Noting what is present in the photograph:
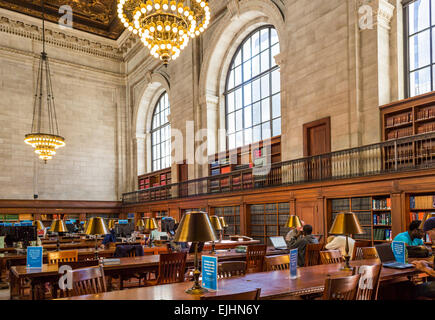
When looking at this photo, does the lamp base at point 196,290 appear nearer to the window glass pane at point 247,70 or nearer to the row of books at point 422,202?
the row of books at point 422,202

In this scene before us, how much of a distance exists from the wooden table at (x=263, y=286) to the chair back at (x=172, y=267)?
154 cm

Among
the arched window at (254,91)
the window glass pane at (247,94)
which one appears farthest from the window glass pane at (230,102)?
the window glass pane at (247,94)

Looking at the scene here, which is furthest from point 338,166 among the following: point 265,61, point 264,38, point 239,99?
point 239,99

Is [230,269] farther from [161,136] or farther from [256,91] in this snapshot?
[161,136]

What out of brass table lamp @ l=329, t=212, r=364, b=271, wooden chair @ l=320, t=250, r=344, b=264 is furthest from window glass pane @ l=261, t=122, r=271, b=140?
brass table lamp @ l=329, t=212, r=364, b=271

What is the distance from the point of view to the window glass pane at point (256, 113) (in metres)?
13.9

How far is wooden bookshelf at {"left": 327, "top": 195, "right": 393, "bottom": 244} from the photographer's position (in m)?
7.86

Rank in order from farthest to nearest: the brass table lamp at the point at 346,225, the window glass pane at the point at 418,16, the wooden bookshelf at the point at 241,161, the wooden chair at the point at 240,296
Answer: the wooden bookshelf at the point at 241,161 < the window glass pane at the point at 418,16 < the brass table lamp at the point at 346,225 < the wooden chair at the point at 240,296

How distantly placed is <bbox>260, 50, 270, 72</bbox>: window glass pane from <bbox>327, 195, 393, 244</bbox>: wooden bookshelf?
6573mm

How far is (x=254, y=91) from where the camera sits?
14258 millimetres

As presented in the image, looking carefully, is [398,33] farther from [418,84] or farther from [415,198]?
[415,198]

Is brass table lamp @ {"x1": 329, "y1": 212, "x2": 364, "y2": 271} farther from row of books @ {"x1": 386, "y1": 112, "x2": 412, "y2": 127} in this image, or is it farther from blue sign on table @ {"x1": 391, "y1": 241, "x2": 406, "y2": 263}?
row of books @ {"x1": 386, "y1": 112, "x2": 412, "y2": 127}
